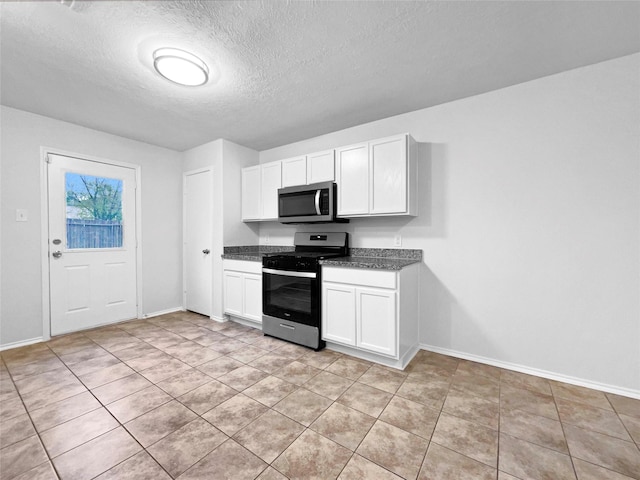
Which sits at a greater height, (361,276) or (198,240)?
(198,240)

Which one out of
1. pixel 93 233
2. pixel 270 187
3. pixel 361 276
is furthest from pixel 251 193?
pixel 361 276

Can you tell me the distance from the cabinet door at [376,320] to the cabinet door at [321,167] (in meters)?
1.35

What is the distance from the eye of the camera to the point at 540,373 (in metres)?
2.32

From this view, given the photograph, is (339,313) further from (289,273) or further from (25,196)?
(25,196)

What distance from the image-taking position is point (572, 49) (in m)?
1.95

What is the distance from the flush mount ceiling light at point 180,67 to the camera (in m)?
1.93

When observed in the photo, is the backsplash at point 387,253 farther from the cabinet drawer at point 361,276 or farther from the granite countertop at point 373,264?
the cabinet drawer at point 361,276

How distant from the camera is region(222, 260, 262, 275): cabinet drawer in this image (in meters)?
3.38

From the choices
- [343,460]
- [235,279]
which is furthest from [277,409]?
[235,279]

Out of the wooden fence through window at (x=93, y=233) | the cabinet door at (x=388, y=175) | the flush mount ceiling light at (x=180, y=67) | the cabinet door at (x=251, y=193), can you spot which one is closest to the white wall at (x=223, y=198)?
the cabinet door at (x=251, y=193)

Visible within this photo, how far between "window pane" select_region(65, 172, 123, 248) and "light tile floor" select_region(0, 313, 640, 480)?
1.39m

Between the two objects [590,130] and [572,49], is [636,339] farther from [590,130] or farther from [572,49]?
[572,49]

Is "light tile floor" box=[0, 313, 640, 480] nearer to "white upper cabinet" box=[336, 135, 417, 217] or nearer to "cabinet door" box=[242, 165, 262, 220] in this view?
"white upper cabinet" box=[336, 135, 417, 217]

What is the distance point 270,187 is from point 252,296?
1.44 metres
